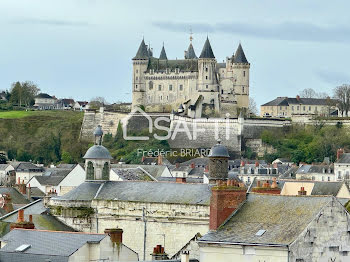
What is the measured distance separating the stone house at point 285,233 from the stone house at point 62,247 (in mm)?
2797

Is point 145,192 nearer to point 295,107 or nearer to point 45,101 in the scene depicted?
point 295,107

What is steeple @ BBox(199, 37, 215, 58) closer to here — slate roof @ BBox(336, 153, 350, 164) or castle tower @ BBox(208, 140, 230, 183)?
slate roof @ BBox(336, 153, 350, 164)

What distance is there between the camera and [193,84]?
13362 cm

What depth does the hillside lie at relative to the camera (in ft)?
426

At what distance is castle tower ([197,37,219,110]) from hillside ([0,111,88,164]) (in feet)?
49.9

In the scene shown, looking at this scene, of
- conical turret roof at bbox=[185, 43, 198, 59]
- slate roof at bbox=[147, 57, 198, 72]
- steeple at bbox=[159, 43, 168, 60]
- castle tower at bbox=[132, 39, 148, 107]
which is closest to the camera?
slate roof at bbox=[147, 57, 198, 72]

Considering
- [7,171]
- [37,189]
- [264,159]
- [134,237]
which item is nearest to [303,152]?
[264,159]

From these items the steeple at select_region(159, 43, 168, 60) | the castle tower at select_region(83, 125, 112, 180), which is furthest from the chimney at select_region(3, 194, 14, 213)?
the steeple at select_region(159, 43, 168, 60)

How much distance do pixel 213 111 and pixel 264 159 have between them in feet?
42.1

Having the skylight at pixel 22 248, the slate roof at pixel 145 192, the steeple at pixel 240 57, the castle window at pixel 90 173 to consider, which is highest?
the steeple at pixel 240 57

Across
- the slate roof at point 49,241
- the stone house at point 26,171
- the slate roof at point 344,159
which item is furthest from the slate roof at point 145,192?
the slate roof at point 344,159

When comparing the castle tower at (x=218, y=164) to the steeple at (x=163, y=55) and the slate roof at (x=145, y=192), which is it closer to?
the slate roof at (x=145, y=192)

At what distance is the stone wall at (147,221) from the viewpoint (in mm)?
38812

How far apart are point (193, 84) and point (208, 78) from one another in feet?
8.29
